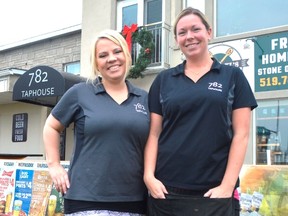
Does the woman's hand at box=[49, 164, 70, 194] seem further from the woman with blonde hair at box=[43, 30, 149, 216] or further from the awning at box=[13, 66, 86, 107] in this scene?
the awning at box=[13, 66, 86, 107]

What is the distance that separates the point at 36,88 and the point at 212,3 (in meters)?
4.12

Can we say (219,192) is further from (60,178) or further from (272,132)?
(272,132)

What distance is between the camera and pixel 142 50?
9141mm

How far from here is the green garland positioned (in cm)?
908

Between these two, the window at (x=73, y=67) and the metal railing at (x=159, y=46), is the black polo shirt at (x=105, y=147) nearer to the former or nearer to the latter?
the metal railing at (x=159, y=46)

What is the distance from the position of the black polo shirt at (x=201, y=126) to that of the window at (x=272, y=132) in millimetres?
6093

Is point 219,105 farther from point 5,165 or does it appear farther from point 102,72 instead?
point 5,165

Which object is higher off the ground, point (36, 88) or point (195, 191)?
point (36, 88)

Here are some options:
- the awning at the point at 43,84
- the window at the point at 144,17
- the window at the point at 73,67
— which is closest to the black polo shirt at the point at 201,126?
the awning at the point at 43,84

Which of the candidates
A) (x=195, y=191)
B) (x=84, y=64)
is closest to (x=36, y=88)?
(x=84, y=64)

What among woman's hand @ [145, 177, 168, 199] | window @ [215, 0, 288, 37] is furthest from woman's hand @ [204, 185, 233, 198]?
window @ [215, 0, 288, 37]

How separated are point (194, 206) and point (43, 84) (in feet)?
24.6

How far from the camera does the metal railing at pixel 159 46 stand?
9.23 meters

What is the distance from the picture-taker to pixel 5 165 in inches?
174
